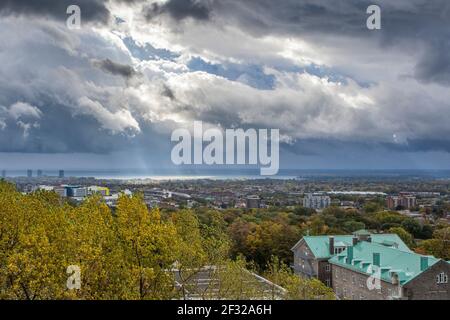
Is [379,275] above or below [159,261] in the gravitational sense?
below

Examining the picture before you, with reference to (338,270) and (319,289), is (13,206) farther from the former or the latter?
(338,270)

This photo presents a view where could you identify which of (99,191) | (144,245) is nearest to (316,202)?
(99,191)

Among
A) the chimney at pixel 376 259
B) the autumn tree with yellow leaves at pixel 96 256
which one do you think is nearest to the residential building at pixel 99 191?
the autumn tree with yellow leaves at pixel 96 256

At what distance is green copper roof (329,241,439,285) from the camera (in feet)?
92.9

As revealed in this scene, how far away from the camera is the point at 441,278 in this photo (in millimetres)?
28516

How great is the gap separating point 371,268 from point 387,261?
1209mm

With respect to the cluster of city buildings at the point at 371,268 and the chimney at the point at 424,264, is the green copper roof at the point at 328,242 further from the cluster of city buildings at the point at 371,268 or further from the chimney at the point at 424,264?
the chimney at the point at 424,264

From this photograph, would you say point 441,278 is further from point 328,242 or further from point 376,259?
point 328,242

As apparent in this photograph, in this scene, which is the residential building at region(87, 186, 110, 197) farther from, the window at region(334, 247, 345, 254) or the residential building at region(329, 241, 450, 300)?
the window at region(334, 247, 345, 254)

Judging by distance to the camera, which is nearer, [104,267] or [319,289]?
[104,267]
